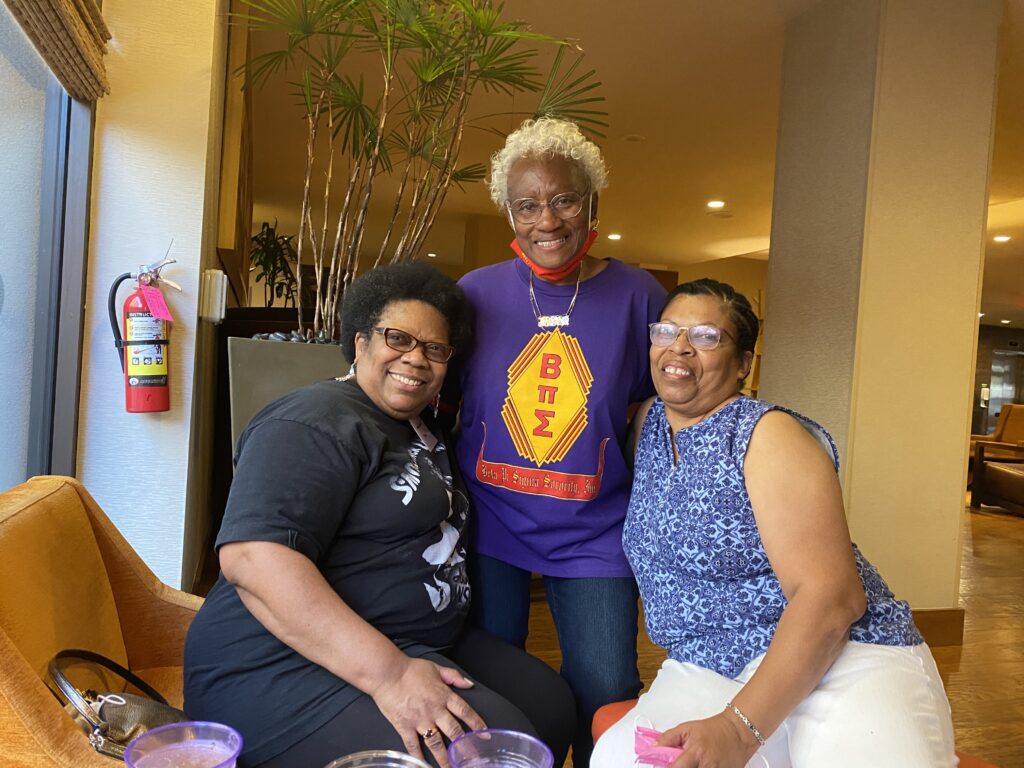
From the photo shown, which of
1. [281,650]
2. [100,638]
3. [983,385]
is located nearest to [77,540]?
[100,638]

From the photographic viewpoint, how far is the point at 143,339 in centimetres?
194

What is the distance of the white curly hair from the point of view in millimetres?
1672

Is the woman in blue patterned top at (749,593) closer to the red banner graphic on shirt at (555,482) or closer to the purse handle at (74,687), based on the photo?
the red banner graphic on shirt at (555,482)

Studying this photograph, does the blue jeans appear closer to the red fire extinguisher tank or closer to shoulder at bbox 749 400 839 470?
shoulder at bbox 749 400 839 470

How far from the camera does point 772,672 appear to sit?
1.23m

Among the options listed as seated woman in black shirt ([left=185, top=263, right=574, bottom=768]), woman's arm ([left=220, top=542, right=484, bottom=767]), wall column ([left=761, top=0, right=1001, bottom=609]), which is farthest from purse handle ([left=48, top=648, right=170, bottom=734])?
wall column ([left=761, top=0, right=1001, bottom=609])

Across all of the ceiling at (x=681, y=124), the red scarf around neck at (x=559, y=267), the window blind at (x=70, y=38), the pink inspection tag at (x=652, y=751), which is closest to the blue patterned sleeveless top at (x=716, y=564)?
the pink inspection tag at (x=652, y=751)

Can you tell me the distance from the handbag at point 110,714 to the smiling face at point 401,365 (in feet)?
2.04

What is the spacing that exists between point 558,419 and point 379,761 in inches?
37.5

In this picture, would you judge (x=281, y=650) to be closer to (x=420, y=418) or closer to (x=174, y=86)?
(x=420, y=418)

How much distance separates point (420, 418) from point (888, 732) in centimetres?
100

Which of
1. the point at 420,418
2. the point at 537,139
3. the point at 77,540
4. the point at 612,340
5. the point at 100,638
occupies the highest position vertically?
the point at 537,139

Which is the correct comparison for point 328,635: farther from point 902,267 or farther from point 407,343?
point 902,267

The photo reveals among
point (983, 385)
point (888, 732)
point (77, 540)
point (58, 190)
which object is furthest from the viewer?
point (983, 385)
